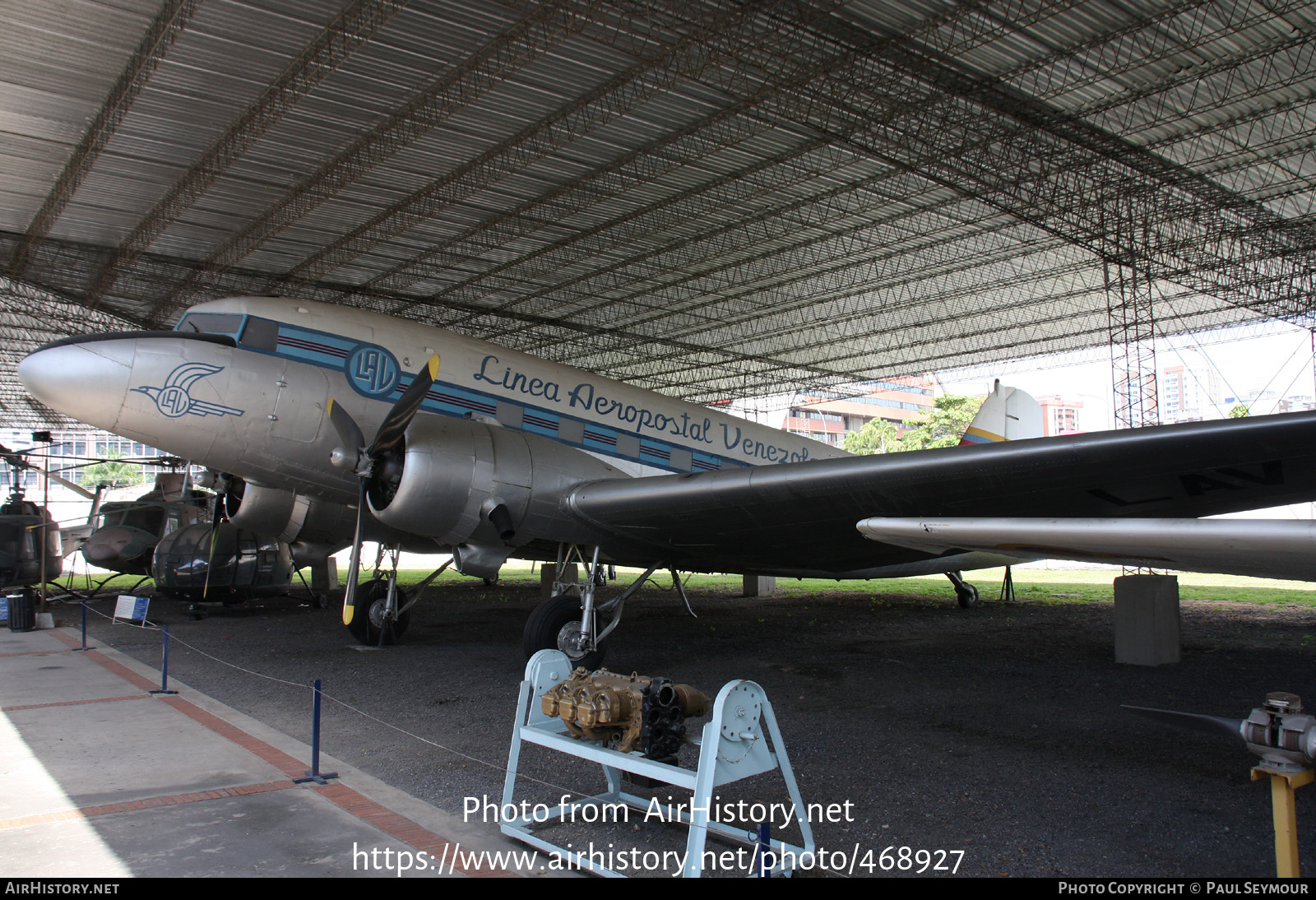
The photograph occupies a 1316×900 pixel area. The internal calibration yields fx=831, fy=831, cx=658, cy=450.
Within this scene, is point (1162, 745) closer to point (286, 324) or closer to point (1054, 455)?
point (1054, 455)

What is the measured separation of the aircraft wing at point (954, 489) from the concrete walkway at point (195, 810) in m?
3.05

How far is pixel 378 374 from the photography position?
31.3ft

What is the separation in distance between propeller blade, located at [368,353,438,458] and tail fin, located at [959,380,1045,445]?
9407mm

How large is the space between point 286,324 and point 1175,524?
8775 mm

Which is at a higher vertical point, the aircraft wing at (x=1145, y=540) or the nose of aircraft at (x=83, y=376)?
the nose of aircraft at (x=83, y=376)

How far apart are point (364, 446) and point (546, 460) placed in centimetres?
182

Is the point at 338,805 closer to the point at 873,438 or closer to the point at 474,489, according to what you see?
the point at 474,489

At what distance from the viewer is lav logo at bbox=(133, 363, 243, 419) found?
834cm

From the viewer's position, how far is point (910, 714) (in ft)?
24.7

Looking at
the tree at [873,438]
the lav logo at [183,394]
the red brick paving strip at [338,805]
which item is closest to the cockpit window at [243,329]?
the lav logo at [183,394]

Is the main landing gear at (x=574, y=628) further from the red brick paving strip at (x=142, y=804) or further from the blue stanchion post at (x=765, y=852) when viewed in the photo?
the blue stanchion post at (x=765, y=852)

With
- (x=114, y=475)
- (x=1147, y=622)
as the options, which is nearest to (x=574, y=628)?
(x=1147, y=622)

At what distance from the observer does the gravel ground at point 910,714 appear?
4582 mm

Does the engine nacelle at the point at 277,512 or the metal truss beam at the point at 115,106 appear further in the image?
the metal truss beam at the point at 115,106
